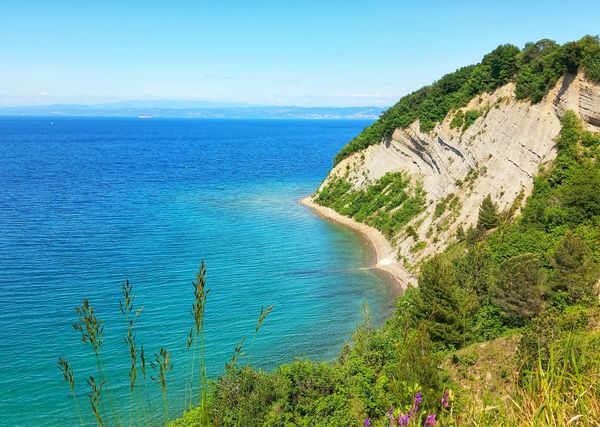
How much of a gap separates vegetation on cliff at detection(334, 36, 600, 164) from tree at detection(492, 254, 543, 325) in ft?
69.9

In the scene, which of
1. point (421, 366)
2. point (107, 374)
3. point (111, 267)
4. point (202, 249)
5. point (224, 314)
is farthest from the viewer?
point (202, 249)

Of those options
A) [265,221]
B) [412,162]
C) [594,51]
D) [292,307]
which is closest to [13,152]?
[265,221]

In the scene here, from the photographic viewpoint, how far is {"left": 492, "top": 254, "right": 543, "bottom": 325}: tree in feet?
80.5

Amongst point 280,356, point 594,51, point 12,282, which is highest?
point 594,51

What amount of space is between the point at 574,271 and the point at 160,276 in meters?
32.1

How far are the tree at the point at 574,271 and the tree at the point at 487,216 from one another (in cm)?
1448

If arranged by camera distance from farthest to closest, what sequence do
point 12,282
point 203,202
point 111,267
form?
point 203,202 → point 111,267 → point 12,282

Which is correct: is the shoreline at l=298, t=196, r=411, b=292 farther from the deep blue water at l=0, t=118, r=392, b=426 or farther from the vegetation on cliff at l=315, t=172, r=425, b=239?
the deep blue water at l=0, t=118, r=392, b=426

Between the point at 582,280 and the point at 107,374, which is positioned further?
the point at 107,374

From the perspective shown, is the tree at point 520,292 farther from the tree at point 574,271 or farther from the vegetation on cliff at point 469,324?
the tree at point 574,271

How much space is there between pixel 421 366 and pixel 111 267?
3538 cm

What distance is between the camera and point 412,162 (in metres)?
62.9

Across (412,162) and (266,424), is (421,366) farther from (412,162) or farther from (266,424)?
(412,162)

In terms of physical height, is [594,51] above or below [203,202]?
above
